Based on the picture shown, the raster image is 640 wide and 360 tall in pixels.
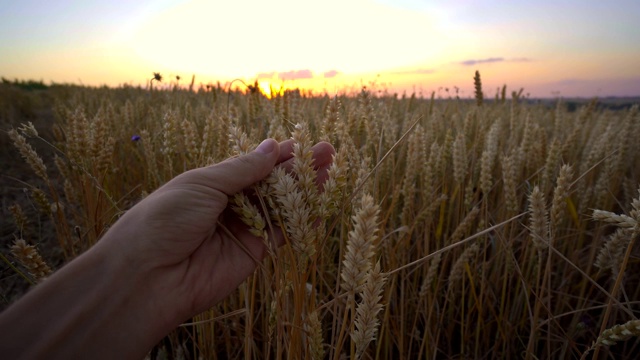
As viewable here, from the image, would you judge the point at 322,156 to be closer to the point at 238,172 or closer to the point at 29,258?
the point at 238,172

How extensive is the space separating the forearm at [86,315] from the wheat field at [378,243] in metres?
0.25

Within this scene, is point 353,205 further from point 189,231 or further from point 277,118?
point 277,118

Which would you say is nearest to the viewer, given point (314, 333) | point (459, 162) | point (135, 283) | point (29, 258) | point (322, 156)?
point (314, 333)

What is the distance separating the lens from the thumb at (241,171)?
86 cm

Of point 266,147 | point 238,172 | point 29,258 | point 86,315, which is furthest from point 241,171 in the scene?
point 29,258

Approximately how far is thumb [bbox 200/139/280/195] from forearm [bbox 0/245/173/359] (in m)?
0.27

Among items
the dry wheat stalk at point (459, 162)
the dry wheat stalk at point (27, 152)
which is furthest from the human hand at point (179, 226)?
the dry wheat stalk at point (459, 162)

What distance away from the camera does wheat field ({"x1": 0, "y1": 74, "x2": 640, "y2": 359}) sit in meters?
0.75

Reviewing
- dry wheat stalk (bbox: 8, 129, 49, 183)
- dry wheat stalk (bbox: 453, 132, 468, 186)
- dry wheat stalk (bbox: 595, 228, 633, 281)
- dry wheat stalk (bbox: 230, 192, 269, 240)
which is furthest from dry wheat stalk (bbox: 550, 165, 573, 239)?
dry wheat stalk (bbox: 8, 129, 49, 183)

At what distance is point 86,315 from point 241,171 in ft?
1.44

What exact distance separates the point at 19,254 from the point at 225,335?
84 cm

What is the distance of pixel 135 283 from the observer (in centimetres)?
84

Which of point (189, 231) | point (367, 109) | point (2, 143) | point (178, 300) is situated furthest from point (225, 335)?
point (2, 143)

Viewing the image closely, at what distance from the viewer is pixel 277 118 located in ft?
5.28
